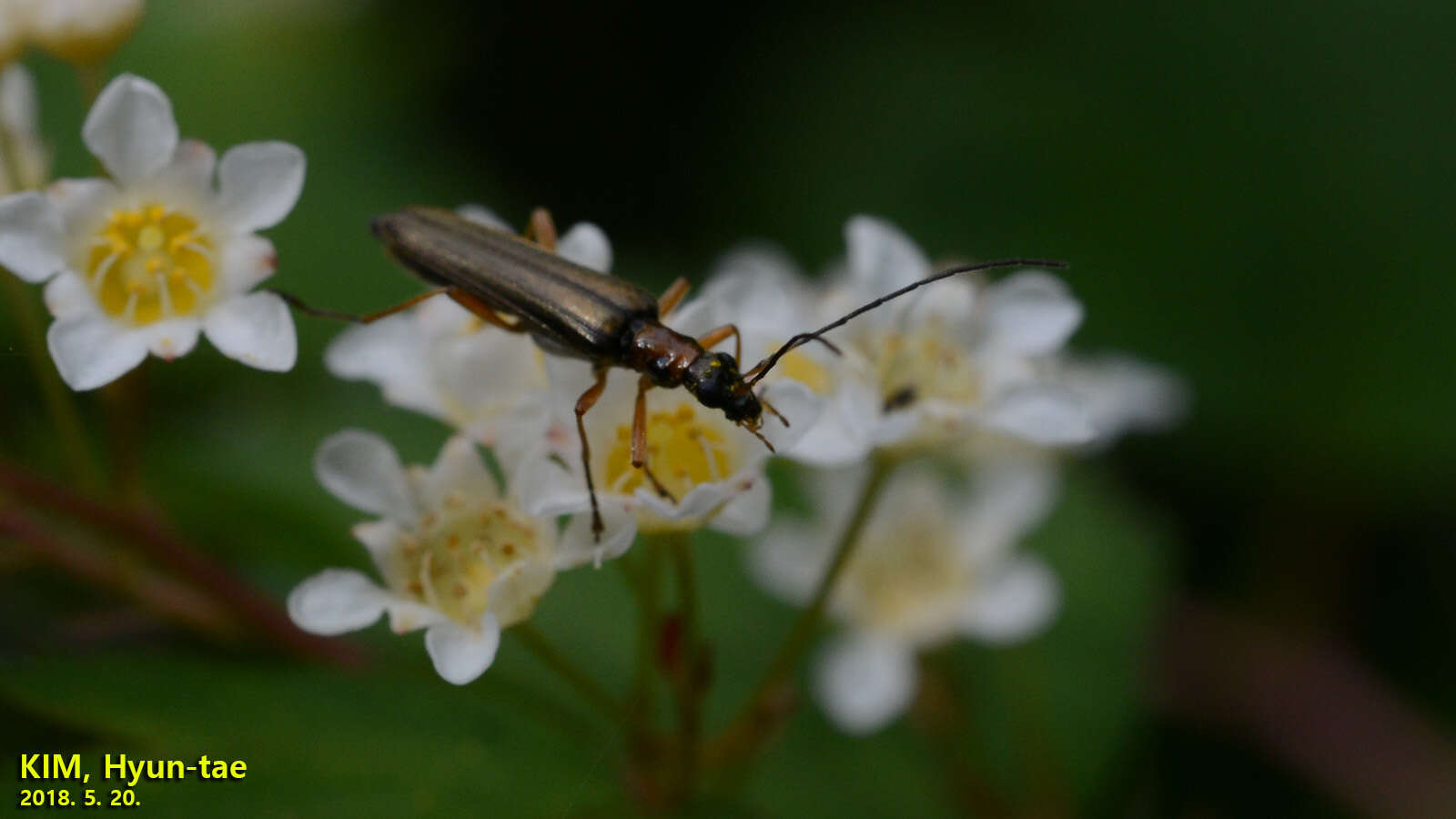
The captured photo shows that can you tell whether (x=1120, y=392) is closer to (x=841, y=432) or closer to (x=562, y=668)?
(x=841, y=432)

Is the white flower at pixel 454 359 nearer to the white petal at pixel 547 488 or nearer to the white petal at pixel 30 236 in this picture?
the white petal at pixel 547 488

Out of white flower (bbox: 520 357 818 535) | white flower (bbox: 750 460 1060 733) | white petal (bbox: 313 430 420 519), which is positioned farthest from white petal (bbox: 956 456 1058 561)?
white petal (bbox: 313 430 420 519)

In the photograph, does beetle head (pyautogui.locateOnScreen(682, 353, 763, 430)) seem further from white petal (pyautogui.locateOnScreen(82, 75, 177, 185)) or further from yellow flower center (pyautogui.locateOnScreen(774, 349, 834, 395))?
white petal (pyautogui.locateOnScreen(82, 75, 177, 185))

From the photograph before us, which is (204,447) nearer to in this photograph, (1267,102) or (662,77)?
(662,77)

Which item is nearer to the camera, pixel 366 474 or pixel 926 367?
pixel 366 474

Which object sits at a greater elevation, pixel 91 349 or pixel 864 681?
pixel 91 349

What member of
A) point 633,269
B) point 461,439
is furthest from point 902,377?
point 633,269

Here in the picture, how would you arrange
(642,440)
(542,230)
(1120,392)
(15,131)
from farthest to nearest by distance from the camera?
1. (1120,392)
2. (542,230)
3. (15,131)
4. (642,440)

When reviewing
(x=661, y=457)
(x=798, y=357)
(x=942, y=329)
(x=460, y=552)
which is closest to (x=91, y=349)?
(x=460, y=552)
